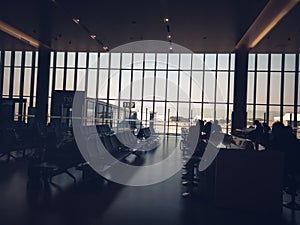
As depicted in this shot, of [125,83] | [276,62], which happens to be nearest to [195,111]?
[125,83]

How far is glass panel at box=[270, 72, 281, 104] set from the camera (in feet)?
46.9

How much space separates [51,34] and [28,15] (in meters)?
2.19

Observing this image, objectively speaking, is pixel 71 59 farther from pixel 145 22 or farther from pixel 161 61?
pixel 145 22

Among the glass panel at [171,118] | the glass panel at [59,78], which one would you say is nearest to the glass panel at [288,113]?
the glass panel at [171,118]

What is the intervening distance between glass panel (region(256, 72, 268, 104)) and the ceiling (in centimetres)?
204

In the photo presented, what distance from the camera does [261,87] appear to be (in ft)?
47.6

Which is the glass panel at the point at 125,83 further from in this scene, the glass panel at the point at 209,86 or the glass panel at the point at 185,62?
the glass panel at the point at 209,86

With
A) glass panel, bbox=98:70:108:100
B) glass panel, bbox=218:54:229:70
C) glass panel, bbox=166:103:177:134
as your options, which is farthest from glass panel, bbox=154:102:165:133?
glass panel, bbox=218:54:229:70

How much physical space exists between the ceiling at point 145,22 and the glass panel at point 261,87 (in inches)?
80.2

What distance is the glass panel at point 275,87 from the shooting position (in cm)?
1430

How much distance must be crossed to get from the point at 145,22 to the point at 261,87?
7326 mm

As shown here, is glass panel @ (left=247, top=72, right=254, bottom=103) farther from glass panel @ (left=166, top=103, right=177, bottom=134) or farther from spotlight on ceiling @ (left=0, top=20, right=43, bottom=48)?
spotlight on ceiling @ (left=0, top=20, right=43, bottom=48)

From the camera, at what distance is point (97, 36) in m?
11.6

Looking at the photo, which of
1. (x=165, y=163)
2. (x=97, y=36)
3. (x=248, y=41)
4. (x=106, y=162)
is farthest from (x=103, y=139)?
(x=248, y=41)
